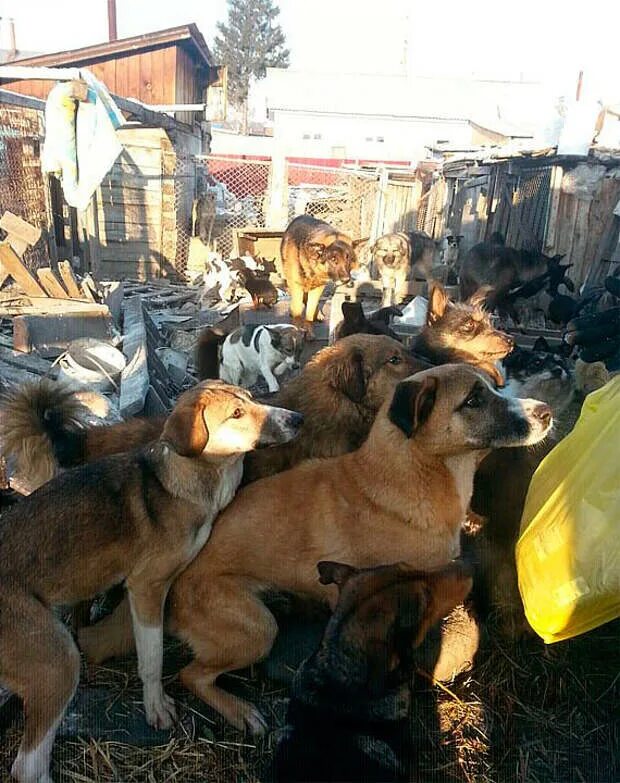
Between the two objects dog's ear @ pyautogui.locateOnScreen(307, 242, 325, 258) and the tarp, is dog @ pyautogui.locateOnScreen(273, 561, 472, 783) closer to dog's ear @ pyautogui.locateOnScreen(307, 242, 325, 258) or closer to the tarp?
dog's ear @ pyautogui.locateOnScreen(307, 242, 325, 258)

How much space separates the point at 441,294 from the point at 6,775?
4.95 m

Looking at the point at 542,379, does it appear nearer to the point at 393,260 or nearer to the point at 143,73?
the point at 393,260

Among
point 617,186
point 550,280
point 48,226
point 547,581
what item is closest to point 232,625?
point 547,581

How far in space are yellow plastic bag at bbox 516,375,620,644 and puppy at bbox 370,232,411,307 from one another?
8.99 metres

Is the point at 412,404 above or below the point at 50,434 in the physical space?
above

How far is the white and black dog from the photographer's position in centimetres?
732

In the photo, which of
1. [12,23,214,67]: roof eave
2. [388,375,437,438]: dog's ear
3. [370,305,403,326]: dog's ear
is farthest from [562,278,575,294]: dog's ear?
[12,23,214,67]: roof eave

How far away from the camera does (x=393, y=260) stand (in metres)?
12.8

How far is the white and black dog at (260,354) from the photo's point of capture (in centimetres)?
732

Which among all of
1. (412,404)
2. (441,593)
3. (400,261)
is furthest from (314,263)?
(441,593)

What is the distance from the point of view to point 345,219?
875 inches

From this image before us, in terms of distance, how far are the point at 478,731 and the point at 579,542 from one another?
1.14 metres

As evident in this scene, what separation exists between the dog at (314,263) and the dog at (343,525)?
18.3 feet

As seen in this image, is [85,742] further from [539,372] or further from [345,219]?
[345,219]
